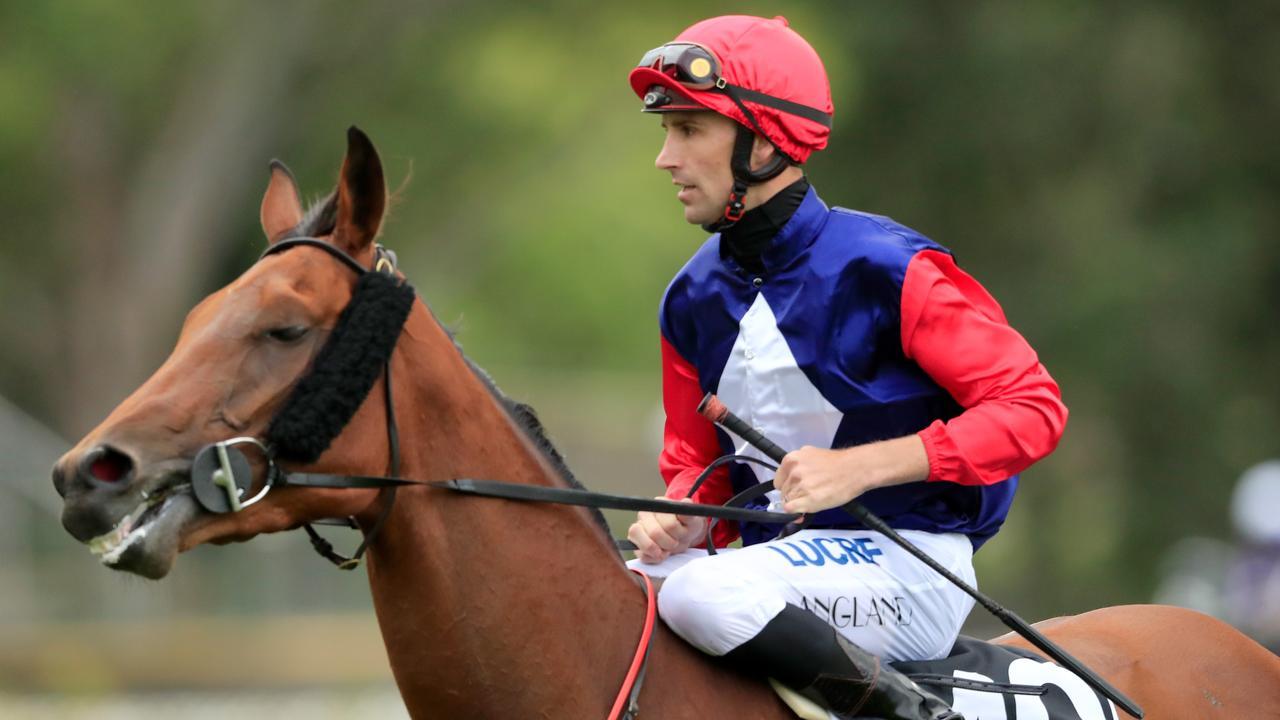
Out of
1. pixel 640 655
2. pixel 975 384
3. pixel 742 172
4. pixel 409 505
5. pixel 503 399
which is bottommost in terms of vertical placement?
pixel 640 655

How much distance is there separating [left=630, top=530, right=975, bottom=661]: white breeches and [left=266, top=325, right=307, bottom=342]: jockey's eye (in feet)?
3.24

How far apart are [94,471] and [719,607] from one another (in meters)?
1.27

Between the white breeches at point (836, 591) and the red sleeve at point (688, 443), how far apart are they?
43 centimetres

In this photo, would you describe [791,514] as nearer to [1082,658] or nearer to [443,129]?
[1082,658]

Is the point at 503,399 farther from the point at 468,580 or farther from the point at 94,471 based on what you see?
the point at 94,471

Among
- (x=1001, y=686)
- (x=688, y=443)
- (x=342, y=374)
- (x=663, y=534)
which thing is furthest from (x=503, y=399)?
(x=1001, y=686)

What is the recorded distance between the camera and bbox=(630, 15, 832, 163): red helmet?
12.5 ft

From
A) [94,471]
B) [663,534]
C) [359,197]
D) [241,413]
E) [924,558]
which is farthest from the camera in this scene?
[663,534]

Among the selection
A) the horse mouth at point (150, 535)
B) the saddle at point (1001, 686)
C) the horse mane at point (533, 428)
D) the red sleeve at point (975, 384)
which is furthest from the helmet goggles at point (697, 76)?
the horse mouth at point (150, 535)

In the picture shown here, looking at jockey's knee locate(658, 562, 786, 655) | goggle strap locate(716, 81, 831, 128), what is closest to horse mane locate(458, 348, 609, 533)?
jockey's knee locate(658, 562, 786, 655)

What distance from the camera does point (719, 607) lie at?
11.4 feet

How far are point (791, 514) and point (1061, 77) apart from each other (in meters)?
15.6

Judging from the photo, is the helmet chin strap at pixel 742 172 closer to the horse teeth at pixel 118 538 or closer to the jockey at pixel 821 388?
the jockey at pixel 821 388

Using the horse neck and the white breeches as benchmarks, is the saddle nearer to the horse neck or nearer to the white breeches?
the white breeches
